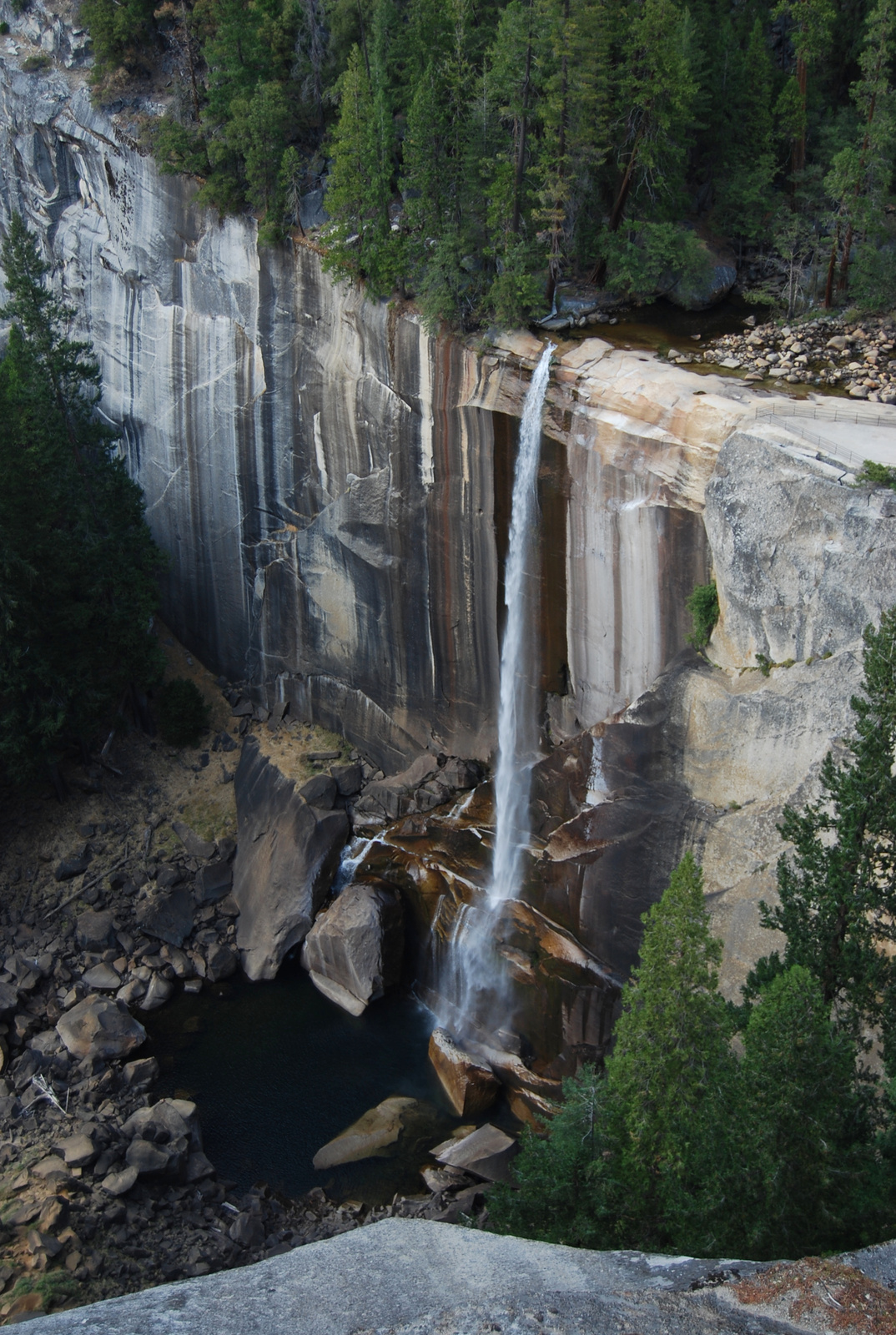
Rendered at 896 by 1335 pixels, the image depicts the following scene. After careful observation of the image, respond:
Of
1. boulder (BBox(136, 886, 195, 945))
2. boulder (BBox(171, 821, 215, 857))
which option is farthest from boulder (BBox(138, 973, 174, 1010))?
boulder (BBox(171, 821, 215, 857))

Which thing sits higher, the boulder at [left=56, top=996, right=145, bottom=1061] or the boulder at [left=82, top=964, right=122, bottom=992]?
the boulder at [left=82, top=964, right=122, bottom=992]

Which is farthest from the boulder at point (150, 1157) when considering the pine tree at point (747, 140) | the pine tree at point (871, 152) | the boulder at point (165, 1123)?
the pine tree at point (747, 140)

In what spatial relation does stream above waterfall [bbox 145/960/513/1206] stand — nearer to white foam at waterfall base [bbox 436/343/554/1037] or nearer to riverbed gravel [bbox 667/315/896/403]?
white foam at waterfall base [bbox 436/343/554/1037]

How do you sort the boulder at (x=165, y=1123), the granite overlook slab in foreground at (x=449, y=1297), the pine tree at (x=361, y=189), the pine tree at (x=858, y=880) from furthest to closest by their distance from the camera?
the pine tree at (x=361, y=189), the boulder at (x=165, y=1123), the pine tree at (x=858, y=880), the granite overlook slab in foreground at (x=449, y=1297)

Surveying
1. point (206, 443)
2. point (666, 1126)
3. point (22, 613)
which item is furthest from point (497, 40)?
point (666, 1126)

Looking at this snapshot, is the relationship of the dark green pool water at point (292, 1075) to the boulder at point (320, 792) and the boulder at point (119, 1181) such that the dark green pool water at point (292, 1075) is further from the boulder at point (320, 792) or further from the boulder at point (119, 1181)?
the boulder at point (320, 792)

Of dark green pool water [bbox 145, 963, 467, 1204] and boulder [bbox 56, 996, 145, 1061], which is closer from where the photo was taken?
dark green pool water [bbox 145, 963, 467, 1204]
